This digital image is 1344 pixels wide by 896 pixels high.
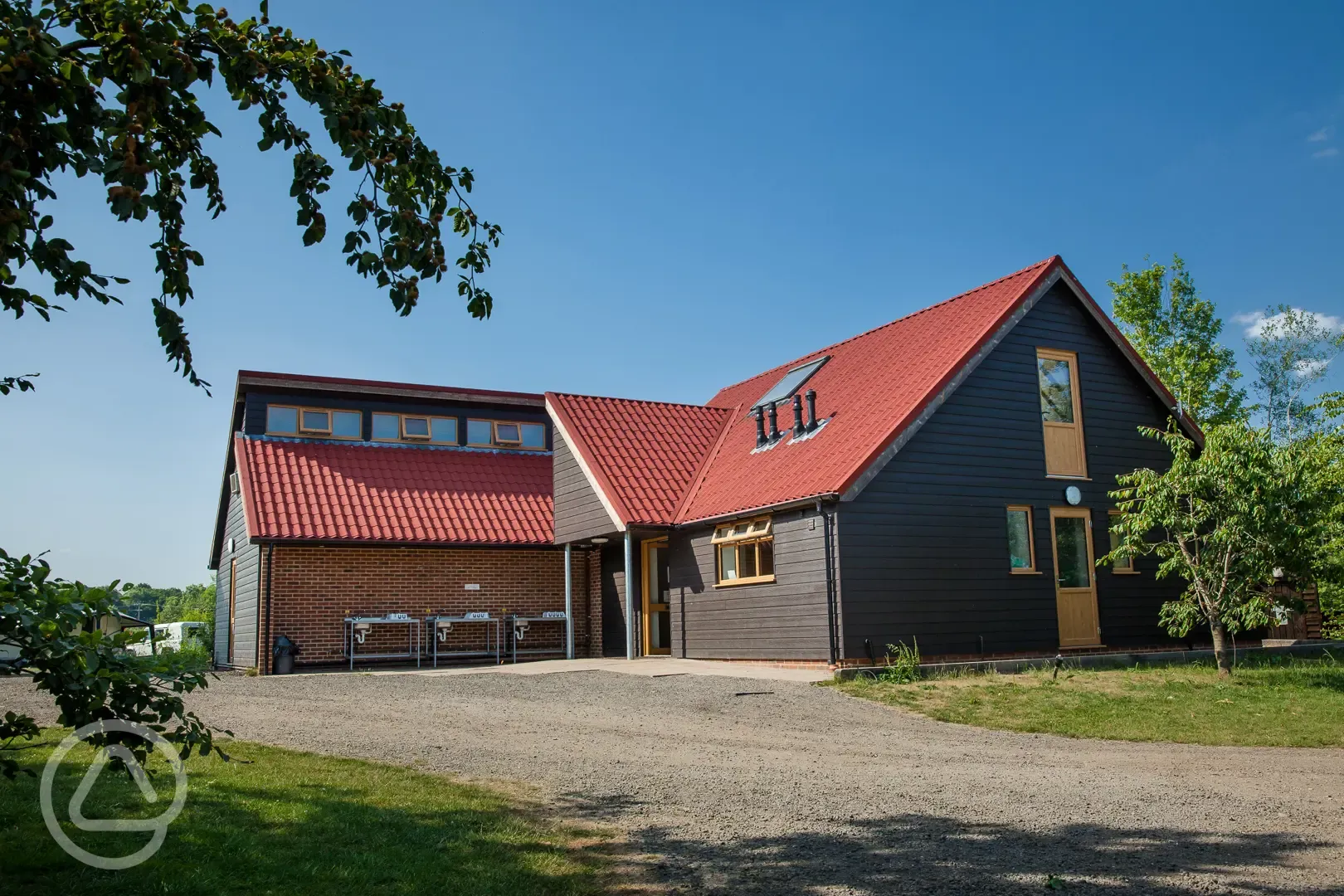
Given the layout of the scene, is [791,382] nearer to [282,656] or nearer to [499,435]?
[499,435]

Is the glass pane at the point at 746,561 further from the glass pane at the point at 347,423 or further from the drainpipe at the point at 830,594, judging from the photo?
the glass pane at the point at 347,423

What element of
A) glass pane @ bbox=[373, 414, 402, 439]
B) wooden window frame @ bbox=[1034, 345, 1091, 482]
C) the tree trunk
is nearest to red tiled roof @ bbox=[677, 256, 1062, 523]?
wooden window frame @ bbox=[1034, 345, 1091, 482]

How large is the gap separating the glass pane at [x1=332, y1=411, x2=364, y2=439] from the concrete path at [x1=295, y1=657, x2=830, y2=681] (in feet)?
18.1

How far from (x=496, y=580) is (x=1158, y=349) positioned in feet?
79.1

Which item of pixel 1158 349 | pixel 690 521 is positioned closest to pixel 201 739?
pixel 690 521

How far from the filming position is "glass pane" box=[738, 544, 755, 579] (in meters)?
17.3

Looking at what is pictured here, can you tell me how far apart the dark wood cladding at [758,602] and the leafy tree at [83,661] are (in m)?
11.7

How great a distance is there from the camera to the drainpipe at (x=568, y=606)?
68.5 feet

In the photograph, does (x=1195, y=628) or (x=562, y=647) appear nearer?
(x=1195, y=628)

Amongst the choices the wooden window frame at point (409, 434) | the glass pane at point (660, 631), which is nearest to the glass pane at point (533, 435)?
the wooden window frame at point (409, 434)

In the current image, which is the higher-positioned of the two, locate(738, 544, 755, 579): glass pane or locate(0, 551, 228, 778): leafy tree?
locate(738, 544, 755, 579): glass pane

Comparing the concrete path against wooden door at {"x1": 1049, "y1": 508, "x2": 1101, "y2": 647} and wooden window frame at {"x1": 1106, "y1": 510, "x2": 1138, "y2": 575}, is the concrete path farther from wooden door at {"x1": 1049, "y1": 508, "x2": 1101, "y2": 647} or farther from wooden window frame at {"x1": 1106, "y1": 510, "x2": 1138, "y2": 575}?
wooden window frame at {"x1": 1106, "y1": 510, "x2": 1138, "y2": 575}

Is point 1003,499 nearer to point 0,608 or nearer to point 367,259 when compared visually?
point 367,259

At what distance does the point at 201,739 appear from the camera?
14.8 ft
